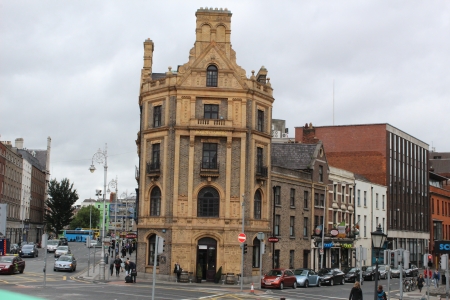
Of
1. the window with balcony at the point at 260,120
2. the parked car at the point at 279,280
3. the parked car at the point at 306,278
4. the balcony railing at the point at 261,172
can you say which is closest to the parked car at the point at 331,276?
the parked car at the point at 306,278

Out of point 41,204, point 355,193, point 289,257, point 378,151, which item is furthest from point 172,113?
point 41,204

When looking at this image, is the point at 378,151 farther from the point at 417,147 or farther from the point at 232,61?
the point at 232,61

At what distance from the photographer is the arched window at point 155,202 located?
5100cm

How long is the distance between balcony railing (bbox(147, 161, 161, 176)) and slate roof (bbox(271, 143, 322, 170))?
1742cm

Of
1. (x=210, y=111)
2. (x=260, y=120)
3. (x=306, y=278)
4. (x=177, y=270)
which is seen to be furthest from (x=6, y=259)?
(x=260, y=120)

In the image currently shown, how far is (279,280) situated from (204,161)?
11.6 meters

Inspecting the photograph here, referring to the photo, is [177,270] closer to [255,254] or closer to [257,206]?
[255,254]

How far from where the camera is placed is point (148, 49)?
58312 mm

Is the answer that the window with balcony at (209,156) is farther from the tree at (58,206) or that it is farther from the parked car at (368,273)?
the tree at (58,206)

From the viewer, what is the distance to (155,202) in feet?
169

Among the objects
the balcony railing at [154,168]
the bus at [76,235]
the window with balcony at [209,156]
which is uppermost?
the window with balcony at [209,156]

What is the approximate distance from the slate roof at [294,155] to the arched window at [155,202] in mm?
17305

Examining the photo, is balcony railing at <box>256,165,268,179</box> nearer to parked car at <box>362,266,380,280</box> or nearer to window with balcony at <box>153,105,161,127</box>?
window with balcony at <box>153,105,161,127</box>

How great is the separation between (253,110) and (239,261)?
12533 millimetres
